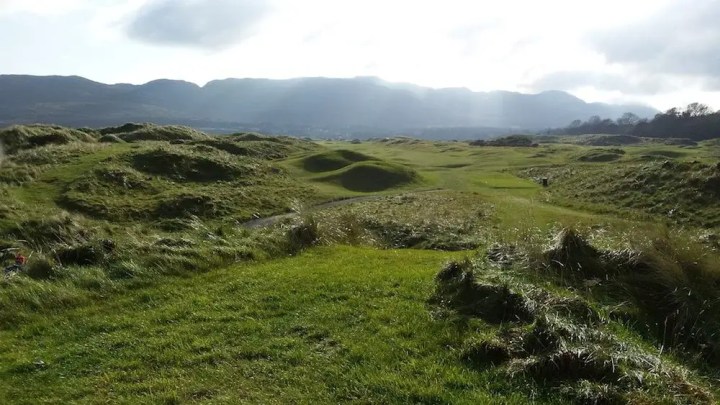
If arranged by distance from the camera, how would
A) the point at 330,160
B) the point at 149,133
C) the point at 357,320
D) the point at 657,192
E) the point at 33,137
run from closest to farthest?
the point at 357,320, the point at 657,192, the point at 33,137, the point at 330,160, the point at 149,133

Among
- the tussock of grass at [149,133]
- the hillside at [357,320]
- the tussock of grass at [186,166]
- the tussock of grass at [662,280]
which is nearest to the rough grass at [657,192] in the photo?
the hillside at [357,320]

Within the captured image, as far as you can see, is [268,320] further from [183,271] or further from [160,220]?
[160,220]

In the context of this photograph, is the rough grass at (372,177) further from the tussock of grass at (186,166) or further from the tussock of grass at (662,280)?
the tussock of grass at (662,280)

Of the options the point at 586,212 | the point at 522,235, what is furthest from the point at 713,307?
the point at 586,212

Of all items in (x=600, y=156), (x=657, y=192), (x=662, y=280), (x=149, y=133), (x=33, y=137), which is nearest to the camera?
(x=662, y=280)

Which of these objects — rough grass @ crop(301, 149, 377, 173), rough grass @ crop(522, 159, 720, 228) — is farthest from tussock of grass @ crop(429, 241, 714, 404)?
rough grass @ crop(301, 149, 377, 173)

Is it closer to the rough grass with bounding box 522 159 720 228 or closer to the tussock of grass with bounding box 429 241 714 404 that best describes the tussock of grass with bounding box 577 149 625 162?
the rough grass with bounding box 522 159 720 228

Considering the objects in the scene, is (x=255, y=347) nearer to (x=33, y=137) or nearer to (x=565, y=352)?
(x=565, y=352)

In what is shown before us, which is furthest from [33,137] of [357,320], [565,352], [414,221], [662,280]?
[565,352]

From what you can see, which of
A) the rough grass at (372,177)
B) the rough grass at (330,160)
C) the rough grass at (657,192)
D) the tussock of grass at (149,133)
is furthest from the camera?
the tussock of grass at (149,133)

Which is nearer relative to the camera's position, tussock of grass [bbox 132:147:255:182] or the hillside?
the hillside

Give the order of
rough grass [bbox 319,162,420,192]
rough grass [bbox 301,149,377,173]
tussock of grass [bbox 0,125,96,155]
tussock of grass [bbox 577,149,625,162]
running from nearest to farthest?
tussock of grass [bbox 0,125,96,155] → rough grass [bbox 319,162,420,192] → rough grass [bbox 301,149,377,173] → tussock of grass [bbox 577,149,625,162]

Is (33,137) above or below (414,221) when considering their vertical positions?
above

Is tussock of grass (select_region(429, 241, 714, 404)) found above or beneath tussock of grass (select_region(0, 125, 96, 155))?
beneath
